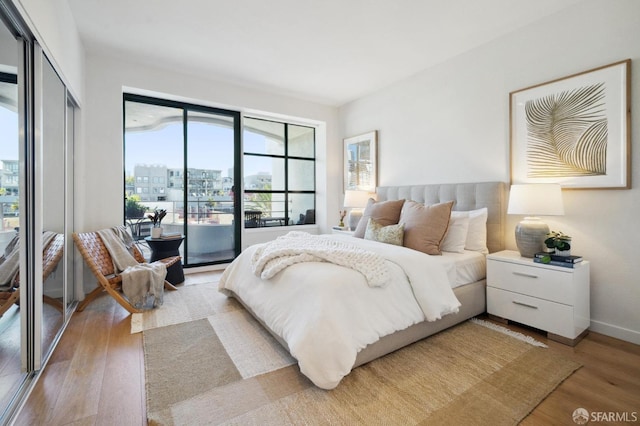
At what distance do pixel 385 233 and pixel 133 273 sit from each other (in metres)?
2.44

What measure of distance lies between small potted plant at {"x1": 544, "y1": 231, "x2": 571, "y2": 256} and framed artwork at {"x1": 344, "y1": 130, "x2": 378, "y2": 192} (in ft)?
8.02

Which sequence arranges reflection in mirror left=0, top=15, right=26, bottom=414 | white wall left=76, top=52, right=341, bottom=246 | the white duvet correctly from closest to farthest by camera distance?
reflection in mirror left=0, top=15, right=26, bottom=414 → the white duvet → white wall left=76, top=52, right=341, bottom=246

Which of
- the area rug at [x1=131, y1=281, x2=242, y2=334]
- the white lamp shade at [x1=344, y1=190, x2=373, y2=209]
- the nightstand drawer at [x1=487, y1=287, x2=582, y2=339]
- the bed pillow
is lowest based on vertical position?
the area rug at [x1=131, y1=281, x2=242, y2=334]

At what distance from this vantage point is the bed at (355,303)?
1.69 metres

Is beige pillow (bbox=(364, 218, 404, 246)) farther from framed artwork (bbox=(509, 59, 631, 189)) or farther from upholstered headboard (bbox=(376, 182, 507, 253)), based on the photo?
framed artwork (bbox=(509, 59, 631, 189))

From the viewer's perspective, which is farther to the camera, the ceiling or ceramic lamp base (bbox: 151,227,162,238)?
ceramic lamp base (bbox: 151,227,162,238)

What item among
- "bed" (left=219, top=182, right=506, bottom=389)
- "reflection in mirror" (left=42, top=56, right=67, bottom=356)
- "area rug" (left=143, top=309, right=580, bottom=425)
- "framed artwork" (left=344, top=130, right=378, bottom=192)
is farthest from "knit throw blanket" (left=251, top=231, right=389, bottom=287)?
"framed artwork" (left=344, top=130, right=378, bottom=192)

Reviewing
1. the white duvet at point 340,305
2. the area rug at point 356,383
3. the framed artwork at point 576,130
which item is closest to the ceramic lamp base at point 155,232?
the area rug at point 356,383

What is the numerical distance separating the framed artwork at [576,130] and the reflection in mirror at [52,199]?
3899 mm

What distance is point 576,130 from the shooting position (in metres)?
2.56

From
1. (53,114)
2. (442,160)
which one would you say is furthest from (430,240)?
(53,114)

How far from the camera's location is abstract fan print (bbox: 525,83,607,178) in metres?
2.44

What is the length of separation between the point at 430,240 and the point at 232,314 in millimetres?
1948

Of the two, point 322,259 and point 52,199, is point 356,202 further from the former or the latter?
point 52,199
